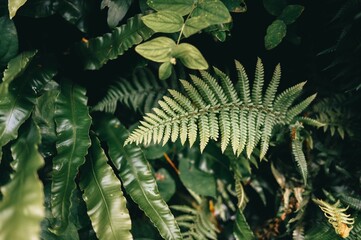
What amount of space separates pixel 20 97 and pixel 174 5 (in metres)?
0.60

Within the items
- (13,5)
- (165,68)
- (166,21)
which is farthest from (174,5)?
(13,5)

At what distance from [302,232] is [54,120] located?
0.96 m

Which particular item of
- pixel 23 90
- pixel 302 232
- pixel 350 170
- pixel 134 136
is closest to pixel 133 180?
pixel 134 136

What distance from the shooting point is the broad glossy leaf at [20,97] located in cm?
114

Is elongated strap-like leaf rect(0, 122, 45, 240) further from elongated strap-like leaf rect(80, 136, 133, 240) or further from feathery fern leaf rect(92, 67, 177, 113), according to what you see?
feathery fern leaf rect(92, 67, 177, 113)

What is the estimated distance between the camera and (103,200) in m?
1.14

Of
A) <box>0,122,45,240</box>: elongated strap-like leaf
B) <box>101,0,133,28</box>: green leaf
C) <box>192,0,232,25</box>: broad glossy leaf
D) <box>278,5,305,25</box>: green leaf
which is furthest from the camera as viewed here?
<box>101,0,133,28</box>: green leaf

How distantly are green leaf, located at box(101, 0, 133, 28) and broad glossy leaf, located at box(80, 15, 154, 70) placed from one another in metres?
0.04

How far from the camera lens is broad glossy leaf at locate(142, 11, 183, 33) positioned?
1.02 metres

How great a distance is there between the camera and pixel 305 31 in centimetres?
135

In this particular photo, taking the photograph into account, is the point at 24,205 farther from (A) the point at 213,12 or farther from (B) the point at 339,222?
(B) the point at 339,222

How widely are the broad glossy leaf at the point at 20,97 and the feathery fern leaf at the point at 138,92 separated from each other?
9.0 inches

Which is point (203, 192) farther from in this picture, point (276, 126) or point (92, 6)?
point (92, 6)

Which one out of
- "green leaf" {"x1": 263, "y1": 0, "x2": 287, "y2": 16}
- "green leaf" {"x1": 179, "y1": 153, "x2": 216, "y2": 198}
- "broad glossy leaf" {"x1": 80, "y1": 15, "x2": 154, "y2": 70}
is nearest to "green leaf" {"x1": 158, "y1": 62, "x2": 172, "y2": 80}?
"broad glossy leaf" {"x1": 80, "y1": 15, "x2": 154, "y2": 70}
